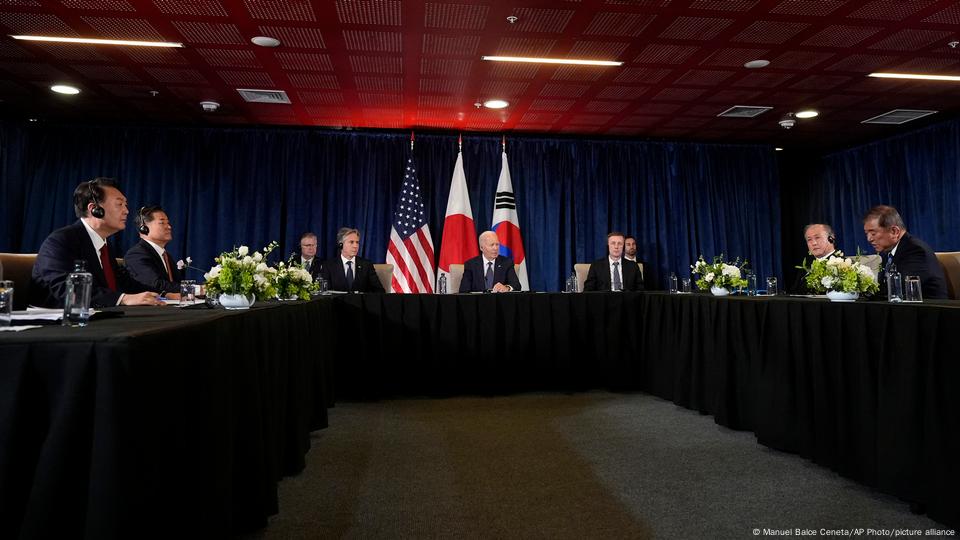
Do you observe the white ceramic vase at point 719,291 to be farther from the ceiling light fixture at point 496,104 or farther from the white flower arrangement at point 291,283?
the ceiling light fixture at point 496,104

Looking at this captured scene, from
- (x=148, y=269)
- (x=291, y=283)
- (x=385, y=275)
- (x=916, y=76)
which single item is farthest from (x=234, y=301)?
(x=916, y=76)

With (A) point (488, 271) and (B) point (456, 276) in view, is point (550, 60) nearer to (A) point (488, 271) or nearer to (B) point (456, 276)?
(A) point (488, 271)

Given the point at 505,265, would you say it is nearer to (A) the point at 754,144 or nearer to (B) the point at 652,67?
(B) the point at 652,67

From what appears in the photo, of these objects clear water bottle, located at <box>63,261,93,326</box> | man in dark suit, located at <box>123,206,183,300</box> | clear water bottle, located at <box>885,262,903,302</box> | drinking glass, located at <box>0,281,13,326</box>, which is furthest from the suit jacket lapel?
clear water bottle, located at <box>885,262,903,302</box>

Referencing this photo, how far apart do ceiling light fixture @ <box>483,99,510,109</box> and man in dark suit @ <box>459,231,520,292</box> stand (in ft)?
5.53

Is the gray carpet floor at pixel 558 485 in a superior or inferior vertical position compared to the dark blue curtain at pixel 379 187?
inferior

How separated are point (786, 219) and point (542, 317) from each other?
634 centimetres

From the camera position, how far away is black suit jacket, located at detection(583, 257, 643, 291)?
6303 mm

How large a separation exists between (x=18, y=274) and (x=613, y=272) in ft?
17.1

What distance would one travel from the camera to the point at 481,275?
227 inches

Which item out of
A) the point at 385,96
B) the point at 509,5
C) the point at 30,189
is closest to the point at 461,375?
the point at 509,5

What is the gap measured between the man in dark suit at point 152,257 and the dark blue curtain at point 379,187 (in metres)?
3.47

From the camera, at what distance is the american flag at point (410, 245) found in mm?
7211

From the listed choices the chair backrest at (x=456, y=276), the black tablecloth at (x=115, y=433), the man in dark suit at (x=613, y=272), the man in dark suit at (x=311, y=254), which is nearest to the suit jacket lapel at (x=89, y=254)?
the black tablecloth at (x=115, y=433)
